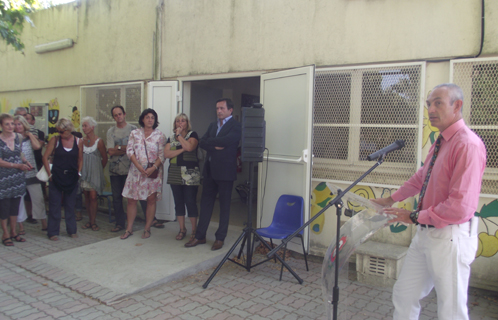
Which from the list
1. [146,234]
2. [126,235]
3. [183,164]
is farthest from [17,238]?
[183,164]

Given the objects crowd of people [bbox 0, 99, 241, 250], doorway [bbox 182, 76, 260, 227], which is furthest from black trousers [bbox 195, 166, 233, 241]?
doorway [bbox 182, 76, 260, 227]

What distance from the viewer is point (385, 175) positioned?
15.3 ft

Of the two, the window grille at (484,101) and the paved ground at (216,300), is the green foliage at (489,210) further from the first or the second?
the paved ground at (216,300)

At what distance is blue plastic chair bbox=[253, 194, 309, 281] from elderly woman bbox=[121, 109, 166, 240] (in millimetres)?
1796

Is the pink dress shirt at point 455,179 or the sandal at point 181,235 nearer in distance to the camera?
the pink dress shirt at point 455,179

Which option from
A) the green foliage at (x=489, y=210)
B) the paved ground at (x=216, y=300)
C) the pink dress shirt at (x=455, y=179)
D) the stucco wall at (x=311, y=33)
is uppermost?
the stucco wall at (x=311, y=33)

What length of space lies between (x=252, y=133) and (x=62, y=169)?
3.11m

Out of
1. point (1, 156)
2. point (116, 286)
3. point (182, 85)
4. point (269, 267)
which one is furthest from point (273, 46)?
point (1, 156)

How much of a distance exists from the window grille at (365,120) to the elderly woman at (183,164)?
1694 mm

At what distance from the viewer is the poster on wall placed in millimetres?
8664

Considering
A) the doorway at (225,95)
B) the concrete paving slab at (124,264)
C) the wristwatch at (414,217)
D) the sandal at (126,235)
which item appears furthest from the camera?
the doorway at (225,95)

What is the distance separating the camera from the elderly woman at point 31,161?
18.6 feet

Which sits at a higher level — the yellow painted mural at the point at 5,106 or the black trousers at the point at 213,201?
the yellow painted mural at the point at 5,106

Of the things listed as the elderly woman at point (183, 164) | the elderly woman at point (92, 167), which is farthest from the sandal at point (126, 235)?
the elderly woman at point (92, 167)
